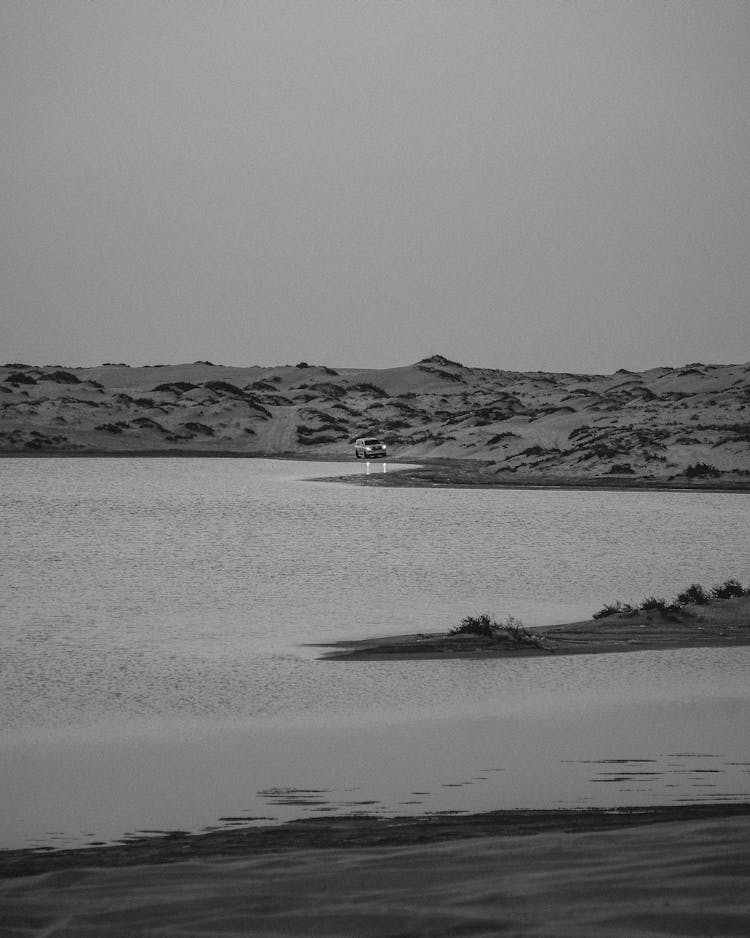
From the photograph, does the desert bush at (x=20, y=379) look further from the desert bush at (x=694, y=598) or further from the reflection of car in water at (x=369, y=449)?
the desert bush at (x=694, y=598)

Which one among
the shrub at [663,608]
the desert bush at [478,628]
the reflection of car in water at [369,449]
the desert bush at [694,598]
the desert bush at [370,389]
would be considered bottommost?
the desert bush at [478,628]

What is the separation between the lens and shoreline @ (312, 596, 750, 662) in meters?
17.5

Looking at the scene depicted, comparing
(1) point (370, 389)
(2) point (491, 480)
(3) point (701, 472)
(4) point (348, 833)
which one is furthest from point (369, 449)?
(4) point (348, 833)

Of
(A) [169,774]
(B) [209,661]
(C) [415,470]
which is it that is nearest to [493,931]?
(A) [169,774]

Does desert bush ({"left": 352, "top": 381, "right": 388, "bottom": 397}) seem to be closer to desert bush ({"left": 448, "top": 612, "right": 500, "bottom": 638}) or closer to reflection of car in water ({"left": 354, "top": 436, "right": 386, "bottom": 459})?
reflection of car in water ({"left": 354, "top": 436, "right": 386, "bottom": 459})

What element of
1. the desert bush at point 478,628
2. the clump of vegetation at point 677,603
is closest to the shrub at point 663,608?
the clump of vegetation at point 677,603

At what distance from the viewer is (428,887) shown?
23.7 feet

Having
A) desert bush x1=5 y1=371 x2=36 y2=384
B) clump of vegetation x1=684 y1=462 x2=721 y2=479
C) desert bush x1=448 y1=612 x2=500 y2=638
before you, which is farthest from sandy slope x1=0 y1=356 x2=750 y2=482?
desert bush x1=448 y1=612 x2=500 y2=638

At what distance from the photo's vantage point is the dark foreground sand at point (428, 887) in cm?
659

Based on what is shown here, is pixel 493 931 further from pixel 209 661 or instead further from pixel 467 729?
pixel 209 661

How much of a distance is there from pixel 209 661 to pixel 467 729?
5.11 meters

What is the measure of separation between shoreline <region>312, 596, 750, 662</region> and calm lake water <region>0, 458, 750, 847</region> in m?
0.56

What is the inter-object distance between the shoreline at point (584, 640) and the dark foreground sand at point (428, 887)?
29.0ft

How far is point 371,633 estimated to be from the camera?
64.1 ft
